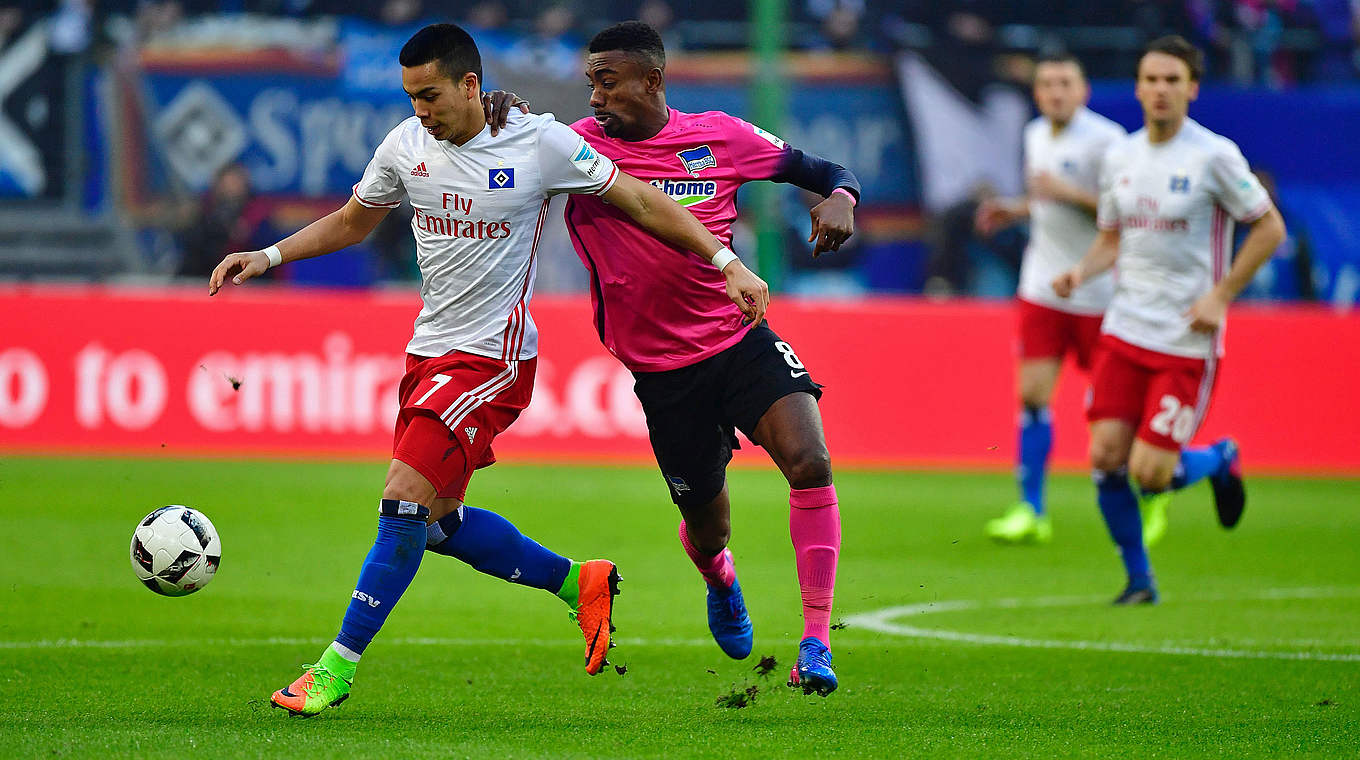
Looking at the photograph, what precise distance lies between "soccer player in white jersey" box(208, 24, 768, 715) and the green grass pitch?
67 cm

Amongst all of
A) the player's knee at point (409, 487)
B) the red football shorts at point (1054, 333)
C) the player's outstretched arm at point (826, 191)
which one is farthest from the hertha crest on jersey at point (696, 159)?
the red football shorts at point (1054, 333)

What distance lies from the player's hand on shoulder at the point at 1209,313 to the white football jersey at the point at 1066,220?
7.82 feet

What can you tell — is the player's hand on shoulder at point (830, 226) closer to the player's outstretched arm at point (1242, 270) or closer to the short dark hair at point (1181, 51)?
the player's outstretched arm at point (1242, 270)

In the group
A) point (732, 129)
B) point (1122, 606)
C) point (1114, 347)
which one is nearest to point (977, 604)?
point (1122, 606)

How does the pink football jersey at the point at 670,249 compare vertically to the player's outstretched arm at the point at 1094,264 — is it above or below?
above

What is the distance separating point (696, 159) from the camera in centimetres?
603

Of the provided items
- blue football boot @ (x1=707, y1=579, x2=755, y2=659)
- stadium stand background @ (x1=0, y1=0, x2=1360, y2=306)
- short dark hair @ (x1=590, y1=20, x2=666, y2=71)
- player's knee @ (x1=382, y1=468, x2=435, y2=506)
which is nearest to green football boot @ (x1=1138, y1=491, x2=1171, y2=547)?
blue football boot @ (x1=707, y1=579, x2=755, y2=659)

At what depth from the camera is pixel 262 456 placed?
13891 millimetres

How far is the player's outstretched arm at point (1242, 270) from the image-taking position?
25.7 ft

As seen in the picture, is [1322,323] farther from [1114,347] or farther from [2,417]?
[2,417]

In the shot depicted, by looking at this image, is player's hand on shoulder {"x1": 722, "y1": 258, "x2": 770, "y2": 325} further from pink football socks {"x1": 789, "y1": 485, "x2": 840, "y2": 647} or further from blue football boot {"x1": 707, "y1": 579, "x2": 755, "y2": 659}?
blue football boot {"x1": 707, "y1": 579, "x2": 755, "y2": 659}

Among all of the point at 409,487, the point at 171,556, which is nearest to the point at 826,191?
the point at 409,487

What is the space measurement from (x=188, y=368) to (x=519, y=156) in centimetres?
867

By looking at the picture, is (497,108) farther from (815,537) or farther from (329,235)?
(815,537)
